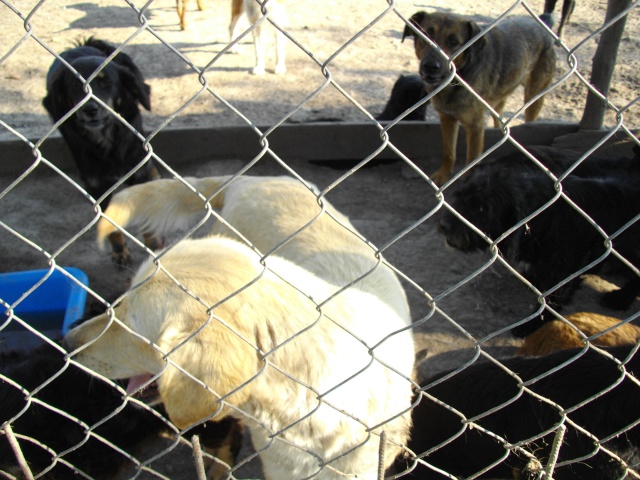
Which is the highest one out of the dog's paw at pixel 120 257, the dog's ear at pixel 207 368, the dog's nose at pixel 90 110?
the dog's ear at pixel 207 368

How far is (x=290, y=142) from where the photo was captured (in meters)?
5.02

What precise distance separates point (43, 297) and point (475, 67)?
3.79 meters

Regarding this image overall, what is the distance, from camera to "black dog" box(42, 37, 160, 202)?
12.0 feet

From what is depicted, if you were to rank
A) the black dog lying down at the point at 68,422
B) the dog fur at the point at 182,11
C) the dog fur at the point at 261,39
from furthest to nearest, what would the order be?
1. the dog fur at the point at 182,11
2. the dog fur at the point at 261,39
3. the black dog lying down at the point at 68,422

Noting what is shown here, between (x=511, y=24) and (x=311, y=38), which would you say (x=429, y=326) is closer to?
(x=511, y=24)

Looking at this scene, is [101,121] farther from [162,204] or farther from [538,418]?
[538,418]

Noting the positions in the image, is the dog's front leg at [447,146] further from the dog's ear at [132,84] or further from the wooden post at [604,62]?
the dog's ear at [132,84]

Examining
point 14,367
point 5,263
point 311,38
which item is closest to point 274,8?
point 311,38

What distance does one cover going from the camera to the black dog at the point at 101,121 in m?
3.65

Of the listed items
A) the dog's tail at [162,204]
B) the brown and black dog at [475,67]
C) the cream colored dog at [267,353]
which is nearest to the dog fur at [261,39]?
the brown and black dog at [475,67]

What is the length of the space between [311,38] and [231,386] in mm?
6857

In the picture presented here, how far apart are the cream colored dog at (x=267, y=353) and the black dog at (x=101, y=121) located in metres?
2.25

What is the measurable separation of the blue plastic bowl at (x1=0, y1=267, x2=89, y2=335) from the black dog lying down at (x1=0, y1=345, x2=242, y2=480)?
859 mm

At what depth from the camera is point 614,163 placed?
3.59 metres
